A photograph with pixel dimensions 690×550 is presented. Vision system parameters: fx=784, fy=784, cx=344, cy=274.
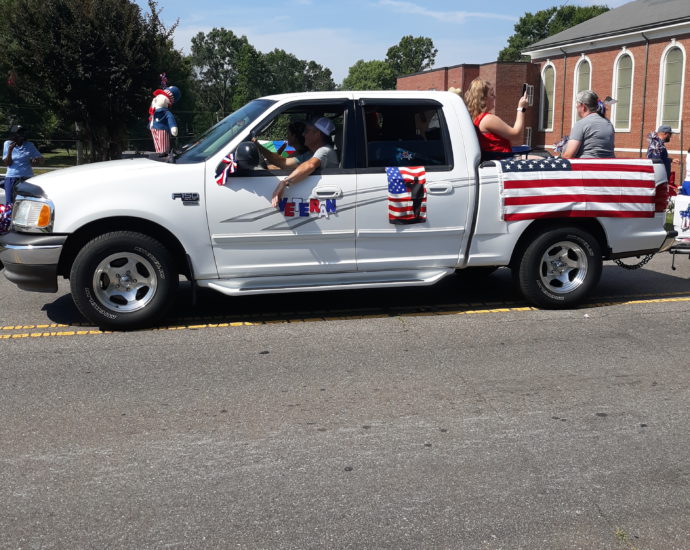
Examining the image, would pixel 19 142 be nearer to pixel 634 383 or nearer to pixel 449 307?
pixel 449 307

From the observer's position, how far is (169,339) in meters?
6.41

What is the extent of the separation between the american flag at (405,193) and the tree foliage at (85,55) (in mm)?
18422

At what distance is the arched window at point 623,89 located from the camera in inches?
1674

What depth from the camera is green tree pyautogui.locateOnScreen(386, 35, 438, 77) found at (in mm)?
148863

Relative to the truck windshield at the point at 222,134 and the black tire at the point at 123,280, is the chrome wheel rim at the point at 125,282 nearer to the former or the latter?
the black tire at the point at 123,280

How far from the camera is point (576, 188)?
286 inches

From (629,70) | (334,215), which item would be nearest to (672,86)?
(629,70)

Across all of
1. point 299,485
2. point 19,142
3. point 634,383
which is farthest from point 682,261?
point 19,142

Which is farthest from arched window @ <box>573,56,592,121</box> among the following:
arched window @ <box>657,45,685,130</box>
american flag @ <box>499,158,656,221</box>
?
american flag @ <box>499,158,656,221</box>

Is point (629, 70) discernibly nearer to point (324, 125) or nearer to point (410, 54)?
point (324, 125)

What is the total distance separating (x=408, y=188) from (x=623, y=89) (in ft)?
133

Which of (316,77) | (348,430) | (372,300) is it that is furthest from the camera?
(316,77)

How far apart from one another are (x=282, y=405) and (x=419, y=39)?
151 metres

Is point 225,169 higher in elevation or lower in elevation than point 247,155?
lower
